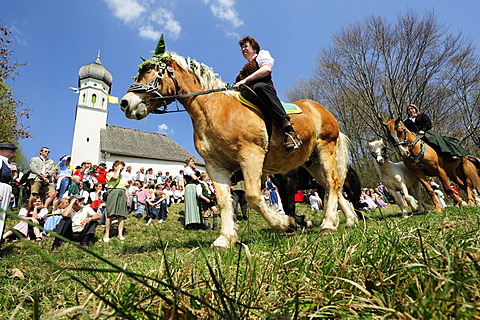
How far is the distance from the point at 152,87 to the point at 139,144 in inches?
1805

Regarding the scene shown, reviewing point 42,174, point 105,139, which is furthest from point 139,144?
point 42,174

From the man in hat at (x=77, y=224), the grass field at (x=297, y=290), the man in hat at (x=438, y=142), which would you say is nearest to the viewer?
the grass field at (x=297, y=290)

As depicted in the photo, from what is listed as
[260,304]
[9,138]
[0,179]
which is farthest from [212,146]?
[9,138]

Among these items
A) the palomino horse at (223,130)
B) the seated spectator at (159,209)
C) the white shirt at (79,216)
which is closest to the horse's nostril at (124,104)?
the palomino horse at (223,130)

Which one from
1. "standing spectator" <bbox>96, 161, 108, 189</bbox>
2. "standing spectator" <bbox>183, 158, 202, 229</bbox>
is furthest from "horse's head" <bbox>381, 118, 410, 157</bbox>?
"standing spectator" <bbox>96, 161, 108, 189</bbox>

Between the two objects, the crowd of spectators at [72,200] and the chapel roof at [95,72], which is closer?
the crowd of spectators at [72,200]

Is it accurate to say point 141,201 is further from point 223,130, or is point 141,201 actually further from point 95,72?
point 95,72

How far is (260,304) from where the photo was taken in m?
1.14

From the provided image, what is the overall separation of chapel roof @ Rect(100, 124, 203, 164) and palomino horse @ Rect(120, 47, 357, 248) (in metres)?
41.7

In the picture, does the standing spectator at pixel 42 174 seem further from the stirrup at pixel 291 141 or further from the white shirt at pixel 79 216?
the stirrup at pixel 291 141

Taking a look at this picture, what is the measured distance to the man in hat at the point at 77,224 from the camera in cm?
686

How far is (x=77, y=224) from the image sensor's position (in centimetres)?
719

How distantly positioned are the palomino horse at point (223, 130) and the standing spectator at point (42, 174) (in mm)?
8032

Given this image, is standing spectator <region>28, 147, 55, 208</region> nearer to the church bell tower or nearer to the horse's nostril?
the horse's nostril
